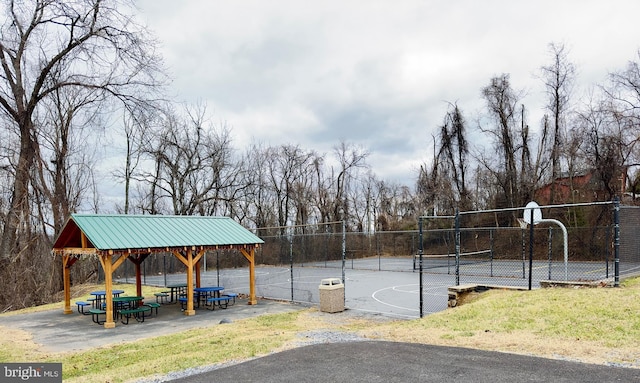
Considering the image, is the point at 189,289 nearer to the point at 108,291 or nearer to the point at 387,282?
the point at 108,291

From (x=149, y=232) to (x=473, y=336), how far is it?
11.1 meters

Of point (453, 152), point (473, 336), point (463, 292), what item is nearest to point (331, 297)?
point (463, 292)

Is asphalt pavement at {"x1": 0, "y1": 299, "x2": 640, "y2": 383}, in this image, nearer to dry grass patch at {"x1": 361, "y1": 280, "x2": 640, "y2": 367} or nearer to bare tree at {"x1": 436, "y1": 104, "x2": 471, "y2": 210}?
dry grass patch at {"x1": 361, "y1": 280, "x2": 640, "y2": 367}

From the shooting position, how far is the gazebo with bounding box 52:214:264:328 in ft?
45.4

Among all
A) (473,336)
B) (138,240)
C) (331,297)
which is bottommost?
(331,297)

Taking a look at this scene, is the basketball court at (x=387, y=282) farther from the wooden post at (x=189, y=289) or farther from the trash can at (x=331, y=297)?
the wooden post at (x=189, y=289)

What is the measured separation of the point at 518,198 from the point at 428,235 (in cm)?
718

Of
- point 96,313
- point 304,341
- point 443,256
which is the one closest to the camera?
point 304,341

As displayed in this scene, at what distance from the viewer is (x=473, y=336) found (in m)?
8.57

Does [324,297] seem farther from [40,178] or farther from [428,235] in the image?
[428,235]

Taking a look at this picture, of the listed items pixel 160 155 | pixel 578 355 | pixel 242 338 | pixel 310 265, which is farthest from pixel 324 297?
pixel 160 155

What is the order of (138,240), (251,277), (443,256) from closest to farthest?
(138,240), (251,277), (443,256)

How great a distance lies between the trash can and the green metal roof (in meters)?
4.06

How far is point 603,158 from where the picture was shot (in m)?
30.0
